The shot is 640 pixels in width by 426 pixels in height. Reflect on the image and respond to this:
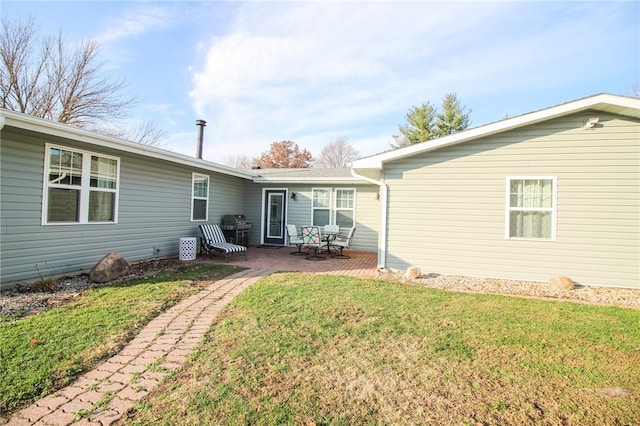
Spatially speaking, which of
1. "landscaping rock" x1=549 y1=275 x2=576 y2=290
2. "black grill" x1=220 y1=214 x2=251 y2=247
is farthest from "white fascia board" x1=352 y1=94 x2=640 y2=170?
"black grill" x1=220 y1=214 x2=251 y2=247

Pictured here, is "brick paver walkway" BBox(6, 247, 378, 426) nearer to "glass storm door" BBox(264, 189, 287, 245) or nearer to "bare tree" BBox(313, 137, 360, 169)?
"glass storm door" BBox(264, 189, 287, 245)

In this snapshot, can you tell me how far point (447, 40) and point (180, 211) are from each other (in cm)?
920

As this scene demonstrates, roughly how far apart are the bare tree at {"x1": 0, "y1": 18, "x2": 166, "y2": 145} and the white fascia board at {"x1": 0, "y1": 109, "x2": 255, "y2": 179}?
13268mm

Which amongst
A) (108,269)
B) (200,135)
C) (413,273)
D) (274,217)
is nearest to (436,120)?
(274,217)

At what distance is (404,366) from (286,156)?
27598 millimetres

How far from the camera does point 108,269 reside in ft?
19.1

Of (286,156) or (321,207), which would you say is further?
(286,156)

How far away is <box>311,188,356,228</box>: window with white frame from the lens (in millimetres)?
11070

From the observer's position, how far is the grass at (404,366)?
2.23 m

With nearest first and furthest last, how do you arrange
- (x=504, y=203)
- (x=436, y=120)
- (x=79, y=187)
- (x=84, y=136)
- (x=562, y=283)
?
(x=84, y=136) < (x=562, y=283) < (x=79, y=187) < (x=504, y=203) < (x=436, y=120)

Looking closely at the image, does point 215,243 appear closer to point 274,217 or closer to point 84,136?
point 274,217

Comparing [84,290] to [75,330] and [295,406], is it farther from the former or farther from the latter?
[295,406]

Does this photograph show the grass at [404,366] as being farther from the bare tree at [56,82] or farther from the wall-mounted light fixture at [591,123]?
the bare tree at [56,82]

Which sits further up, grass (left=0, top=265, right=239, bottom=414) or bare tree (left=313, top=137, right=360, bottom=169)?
bare tree (left=313, top=137, right=360, bottom=169)
